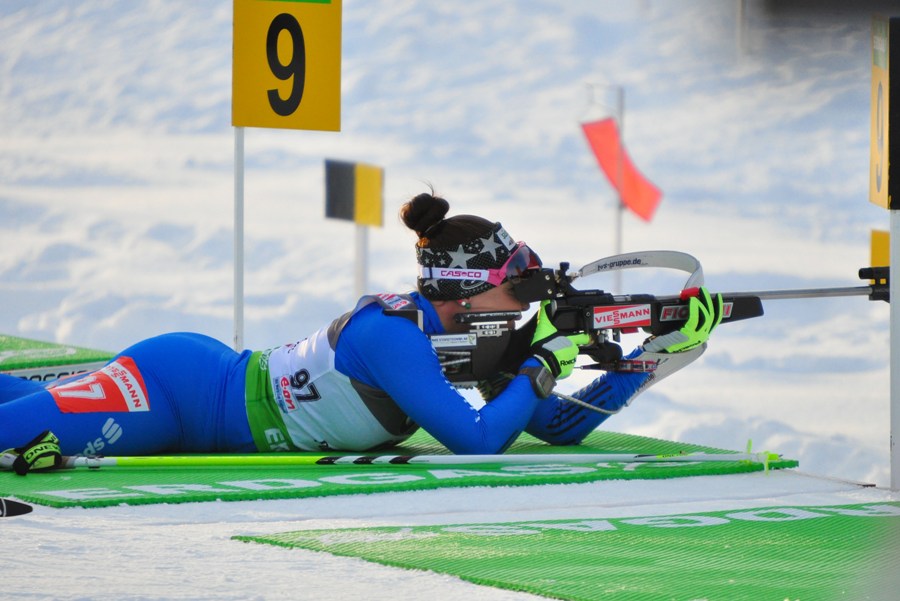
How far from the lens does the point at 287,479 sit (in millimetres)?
2496

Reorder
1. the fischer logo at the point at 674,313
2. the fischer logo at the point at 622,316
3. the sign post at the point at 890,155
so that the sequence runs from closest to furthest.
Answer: the sign post at the point at 890,155
the fischer logo at the point at 622,316
the fischer logo at the point at 674,313

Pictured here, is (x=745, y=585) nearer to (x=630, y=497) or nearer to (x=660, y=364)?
(x=630, y=497)

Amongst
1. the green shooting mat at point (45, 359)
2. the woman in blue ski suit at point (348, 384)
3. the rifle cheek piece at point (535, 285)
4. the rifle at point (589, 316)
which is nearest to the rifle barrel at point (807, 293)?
the rifle at point (589, 316)

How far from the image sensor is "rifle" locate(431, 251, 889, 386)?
2859 millimetres

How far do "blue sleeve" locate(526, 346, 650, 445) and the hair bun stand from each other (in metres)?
0.54

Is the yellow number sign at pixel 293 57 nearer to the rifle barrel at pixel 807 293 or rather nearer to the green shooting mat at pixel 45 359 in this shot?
the green shooting mat at pixel 45 359

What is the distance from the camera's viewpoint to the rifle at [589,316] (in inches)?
113

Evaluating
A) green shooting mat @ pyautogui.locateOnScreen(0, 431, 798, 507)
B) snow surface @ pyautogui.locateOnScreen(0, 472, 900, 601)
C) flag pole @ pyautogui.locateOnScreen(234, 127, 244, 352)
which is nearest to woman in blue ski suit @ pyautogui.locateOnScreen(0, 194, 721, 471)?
green shooting mat @ pyautogui.locateOnScreen(0, 431, 798, 507)

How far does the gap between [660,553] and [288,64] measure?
8.31 feet

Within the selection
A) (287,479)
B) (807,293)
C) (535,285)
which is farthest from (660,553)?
(807,293)

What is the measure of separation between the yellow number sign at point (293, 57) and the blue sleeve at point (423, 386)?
1371 mm

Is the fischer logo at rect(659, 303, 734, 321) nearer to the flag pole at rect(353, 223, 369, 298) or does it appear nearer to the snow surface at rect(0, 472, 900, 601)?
the snow surface at rect(0, 472, 900, 601)

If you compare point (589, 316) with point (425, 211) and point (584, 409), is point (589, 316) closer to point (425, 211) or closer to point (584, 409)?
point (584, 409)

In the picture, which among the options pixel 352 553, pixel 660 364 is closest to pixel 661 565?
pixel 352 553
